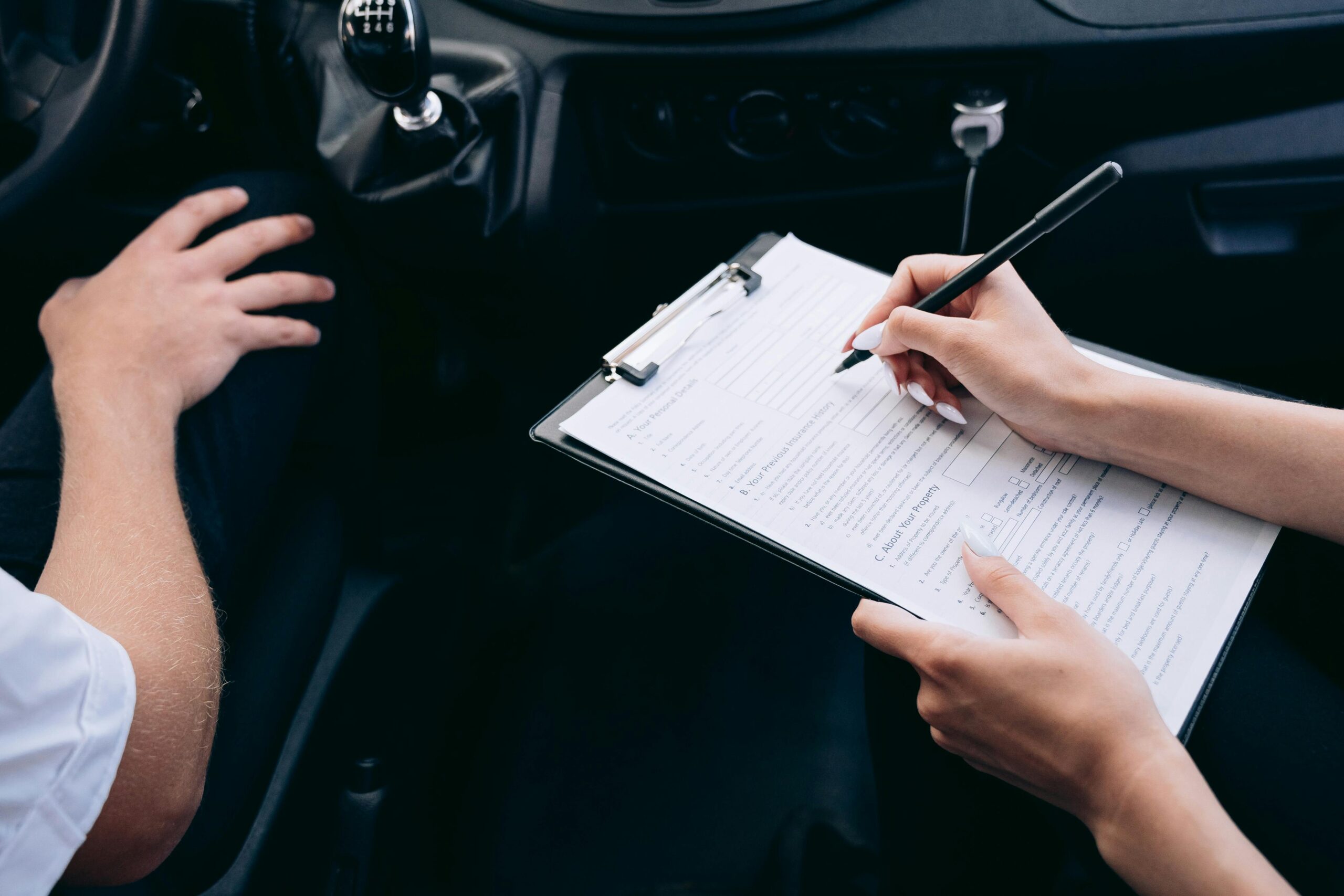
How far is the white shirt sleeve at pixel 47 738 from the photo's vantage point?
0.36 m

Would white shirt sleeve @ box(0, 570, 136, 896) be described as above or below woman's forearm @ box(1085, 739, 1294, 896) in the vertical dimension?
below

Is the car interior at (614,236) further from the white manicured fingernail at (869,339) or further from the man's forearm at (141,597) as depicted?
the white manicured fingernail at (869,339)

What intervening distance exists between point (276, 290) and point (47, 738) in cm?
43

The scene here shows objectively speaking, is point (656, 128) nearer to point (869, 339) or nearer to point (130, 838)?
point (869, 339)

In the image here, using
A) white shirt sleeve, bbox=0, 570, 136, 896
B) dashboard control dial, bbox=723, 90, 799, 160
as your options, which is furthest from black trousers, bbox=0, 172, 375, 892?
dashboard control dial, bbox=723, 90, 799, 160

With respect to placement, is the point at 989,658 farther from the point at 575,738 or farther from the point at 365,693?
the point at 365,693

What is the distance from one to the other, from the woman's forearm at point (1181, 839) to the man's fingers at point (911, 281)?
0.98 feet

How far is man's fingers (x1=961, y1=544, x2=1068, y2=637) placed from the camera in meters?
0.41

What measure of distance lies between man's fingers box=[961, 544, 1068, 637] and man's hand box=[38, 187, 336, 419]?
1.87ft

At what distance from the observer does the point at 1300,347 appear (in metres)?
0.77

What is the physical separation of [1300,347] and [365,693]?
93 centimetres

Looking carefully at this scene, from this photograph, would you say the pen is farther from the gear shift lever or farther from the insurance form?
the gear shift lever

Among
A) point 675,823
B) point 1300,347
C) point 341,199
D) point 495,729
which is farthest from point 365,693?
point 1300,347

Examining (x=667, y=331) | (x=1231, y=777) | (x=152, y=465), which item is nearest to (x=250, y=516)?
Answer: (x=152, y=465)
